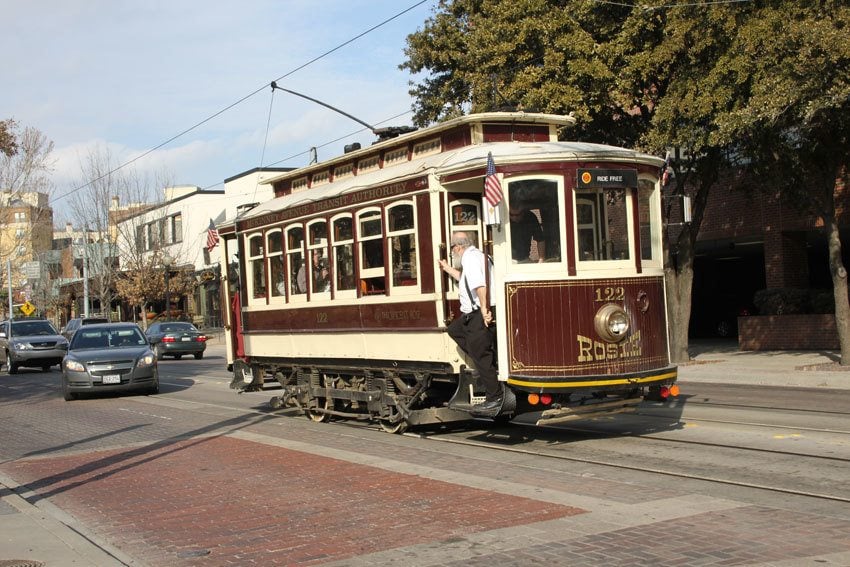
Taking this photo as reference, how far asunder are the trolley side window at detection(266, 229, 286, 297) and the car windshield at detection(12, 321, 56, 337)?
69.2ft

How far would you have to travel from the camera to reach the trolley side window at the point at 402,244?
38.6ft

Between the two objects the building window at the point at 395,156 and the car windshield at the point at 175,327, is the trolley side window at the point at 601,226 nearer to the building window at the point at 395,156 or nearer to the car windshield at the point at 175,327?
the building window at the point at 395,156

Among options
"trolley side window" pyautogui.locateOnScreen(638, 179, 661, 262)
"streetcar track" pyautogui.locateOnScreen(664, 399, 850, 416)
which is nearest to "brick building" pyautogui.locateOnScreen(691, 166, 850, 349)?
"streetcar track" pyautogui.locateOnScreen(664, 399, 850, 416)

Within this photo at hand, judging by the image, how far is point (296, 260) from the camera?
14.6 m

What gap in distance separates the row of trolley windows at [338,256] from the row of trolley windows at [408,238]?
0.01 m

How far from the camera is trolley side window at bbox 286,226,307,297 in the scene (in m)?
14.4

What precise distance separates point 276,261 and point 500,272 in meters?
5.51

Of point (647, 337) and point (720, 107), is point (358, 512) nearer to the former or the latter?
point (647, 337)

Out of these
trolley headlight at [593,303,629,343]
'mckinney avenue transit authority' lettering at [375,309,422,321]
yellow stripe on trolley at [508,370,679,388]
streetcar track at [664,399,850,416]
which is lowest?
streetcar track at [664,399,850,416]

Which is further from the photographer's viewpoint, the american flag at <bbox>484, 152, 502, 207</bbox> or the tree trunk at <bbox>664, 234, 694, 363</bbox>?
the tree trunk at <bbox>664, 234, 694, 363</bbox>

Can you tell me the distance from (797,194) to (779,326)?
6130 mm

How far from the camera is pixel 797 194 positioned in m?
21.7

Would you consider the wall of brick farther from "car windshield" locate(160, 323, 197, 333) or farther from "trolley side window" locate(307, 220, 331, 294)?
"car windshield" locate(160, 323, 197, 333)

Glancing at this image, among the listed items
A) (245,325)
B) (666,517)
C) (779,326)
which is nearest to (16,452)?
(245,325)
